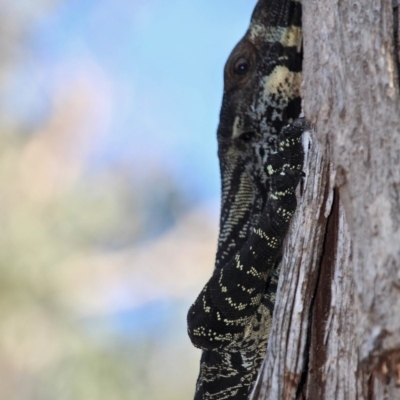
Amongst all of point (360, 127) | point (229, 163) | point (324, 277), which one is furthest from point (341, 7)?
point (229, 163)

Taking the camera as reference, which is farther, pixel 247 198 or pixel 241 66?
pixel 241 66

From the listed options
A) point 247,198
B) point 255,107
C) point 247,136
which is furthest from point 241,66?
point 247,198

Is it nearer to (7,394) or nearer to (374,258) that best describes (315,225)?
(374,258)

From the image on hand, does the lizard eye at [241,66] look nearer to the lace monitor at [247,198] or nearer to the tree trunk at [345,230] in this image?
the lace monitor at [247,198]

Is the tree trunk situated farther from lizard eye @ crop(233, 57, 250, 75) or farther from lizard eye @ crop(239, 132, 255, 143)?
lizard eye @ crop(233, 57, 250, 75)

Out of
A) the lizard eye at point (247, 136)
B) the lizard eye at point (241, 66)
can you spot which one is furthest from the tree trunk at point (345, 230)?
the lizard eye at point (241, 66)

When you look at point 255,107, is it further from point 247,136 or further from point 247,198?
point 247,198
